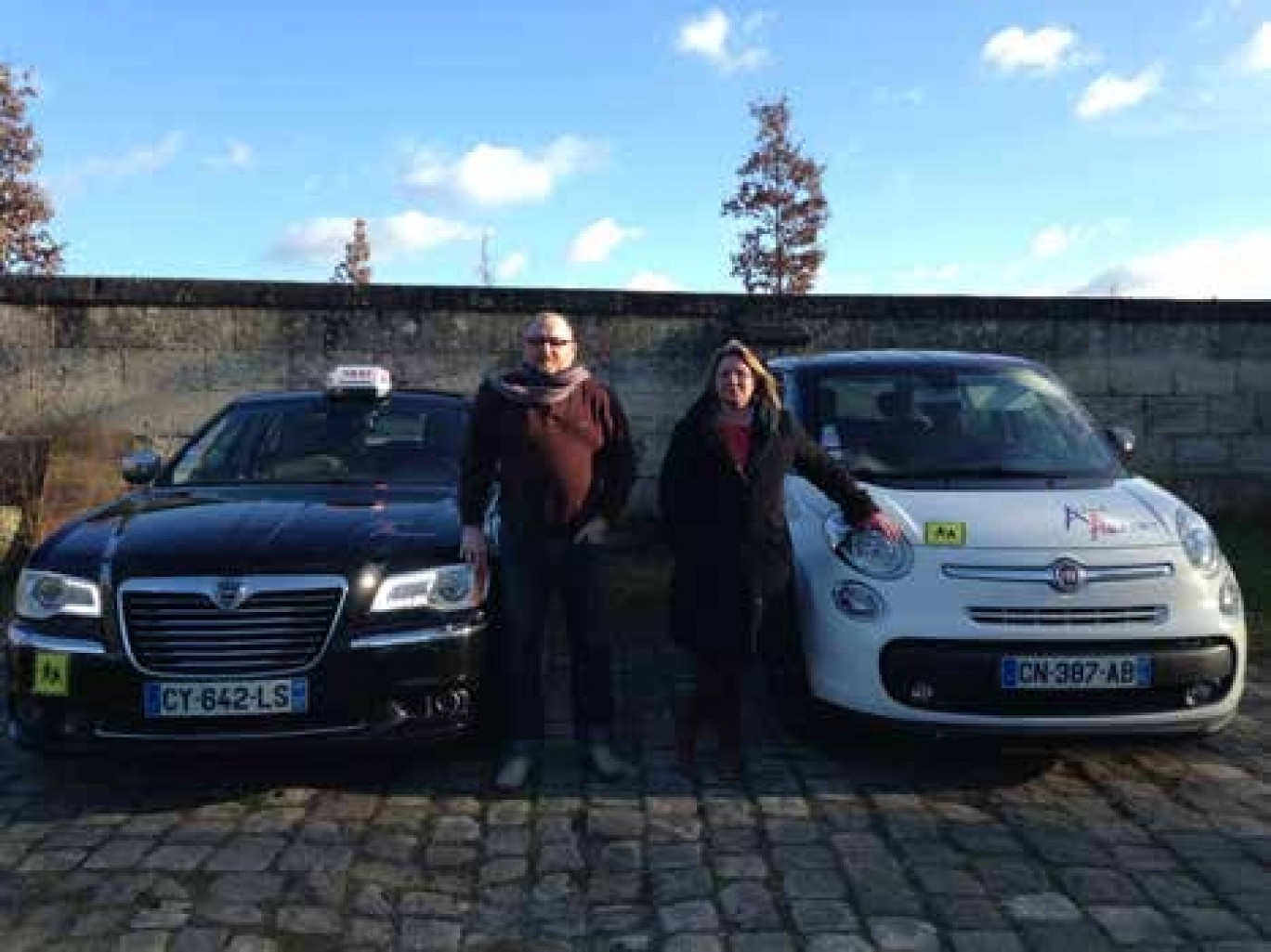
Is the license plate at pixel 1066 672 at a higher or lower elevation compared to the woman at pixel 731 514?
→ lower

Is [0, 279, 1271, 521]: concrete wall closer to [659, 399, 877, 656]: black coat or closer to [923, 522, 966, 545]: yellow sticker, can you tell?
[659, 399, 877, 656]: black coat

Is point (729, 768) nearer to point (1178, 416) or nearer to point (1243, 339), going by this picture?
point (1178, 416)

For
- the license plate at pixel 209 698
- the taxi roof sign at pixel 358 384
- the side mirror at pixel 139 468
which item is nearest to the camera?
the license plate at pixel 209 698

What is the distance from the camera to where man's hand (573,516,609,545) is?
4.52 meters

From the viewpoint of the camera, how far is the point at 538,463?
442cm

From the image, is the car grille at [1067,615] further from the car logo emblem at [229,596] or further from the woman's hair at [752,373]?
the car logo emblem at [229,596]

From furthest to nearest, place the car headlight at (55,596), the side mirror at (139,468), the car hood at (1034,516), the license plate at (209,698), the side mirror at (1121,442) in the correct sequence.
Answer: the side mirror at (1121,442)
the side mirror at (139,468)
the car hood at (1034,516)
the car headlight at (55,596)
the license plate at (209,698)

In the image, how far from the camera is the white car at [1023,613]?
4152 mm

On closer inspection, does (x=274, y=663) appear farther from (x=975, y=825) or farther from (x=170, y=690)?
(x=975, y=825)

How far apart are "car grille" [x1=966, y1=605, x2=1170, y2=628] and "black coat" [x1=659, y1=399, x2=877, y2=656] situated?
0.62 metres

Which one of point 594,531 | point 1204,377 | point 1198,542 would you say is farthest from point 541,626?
point 1204,377

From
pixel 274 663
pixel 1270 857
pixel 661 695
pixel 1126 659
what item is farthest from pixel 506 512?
pixel 1270 857

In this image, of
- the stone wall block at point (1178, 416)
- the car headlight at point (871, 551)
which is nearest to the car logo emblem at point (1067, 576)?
the car headlight at point (871, 551)

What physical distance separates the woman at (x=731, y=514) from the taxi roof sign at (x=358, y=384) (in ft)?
6.18
